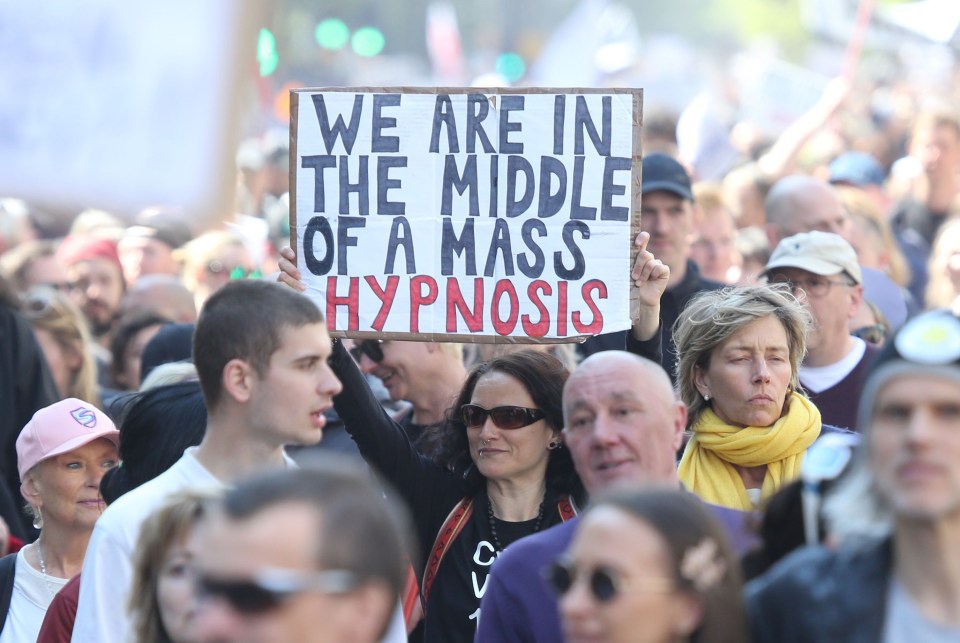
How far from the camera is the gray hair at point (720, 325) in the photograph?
16.8 feet

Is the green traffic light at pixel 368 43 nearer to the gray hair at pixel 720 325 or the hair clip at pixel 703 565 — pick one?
the gray hair at pixel 720 325

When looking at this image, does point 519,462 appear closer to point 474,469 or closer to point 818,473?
point 474,469

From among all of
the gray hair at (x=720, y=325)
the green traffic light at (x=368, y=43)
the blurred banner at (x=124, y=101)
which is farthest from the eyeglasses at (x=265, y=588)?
the green traffic light at (x=368, y=43)

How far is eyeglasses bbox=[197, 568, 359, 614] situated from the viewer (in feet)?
9.10

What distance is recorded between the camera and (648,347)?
5227 millimetres

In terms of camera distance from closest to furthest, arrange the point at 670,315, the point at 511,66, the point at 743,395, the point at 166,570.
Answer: the point at 166,570, the point at 743,395, the point at 670,315, the point at 511,66

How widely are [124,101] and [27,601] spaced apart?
3497 mm

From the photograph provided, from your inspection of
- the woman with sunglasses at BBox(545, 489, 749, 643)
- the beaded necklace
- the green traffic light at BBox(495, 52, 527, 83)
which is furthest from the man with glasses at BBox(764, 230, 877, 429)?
the green traffic light at BBox(495, 52, 527, 83)

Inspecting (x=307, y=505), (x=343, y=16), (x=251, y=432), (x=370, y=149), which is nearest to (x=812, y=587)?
(x=307, y=505)

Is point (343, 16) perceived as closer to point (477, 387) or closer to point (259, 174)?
point (259, 174)

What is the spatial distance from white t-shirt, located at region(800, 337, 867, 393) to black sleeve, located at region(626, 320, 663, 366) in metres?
1.03

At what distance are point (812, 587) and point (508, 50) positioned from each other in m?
35.1

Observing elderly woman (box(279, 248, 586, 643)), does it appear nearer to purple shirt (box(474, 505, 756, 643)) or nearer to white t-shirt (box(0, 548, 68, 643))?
purple shirt (box(474, 505, 756, 643))

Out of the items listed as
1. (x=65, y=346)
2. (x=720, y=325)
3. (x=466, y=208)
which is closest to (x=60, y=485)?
(x=466, y=208)
